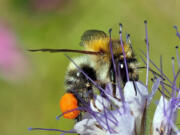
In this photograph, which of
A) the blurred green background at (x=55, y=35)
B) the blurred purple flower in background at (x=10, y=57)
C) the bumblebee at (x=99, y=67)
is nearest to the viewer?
the bumblebee at (x=99, y=67)

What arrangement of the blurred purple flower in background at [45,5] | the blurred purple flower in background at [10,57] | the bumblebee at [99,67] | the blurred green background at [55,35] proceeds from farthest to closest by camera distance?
the blurred purple flower in background at [45,5], the blurred purple flower in background at [10,57], the blurred green background at [55,35], the bumblebee at [99,67]

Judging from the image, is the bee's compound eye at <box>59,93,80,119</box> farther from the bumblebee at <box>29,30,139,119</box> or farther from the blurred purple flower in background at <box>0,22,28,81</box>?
the blurred purple flower in background at <box>0,22,28,81</box>

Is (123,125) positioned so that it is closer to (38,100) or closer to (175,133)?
(175,133)

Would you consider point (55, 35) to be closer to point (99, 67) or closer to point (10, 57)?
point (10, 57)

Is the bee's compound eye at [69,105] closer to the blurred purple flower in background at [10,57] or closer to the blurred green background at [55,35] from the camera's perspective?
the blurred green background at [55,35]

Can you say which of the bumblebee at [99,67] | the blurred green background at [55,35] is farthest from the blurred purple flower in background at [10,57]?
→ the bumblebee at [99,67]

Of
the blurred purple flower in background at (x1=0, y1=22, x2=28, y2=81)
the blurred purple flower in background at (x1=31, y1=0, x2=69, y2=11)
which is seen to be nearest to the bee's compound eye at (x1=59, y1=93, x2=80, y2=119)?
the blurred purple flower in background at (x1=0, y1=22, x2=28, y2=81)

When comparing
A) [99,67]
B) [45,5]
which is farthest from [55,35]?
[99,67]
